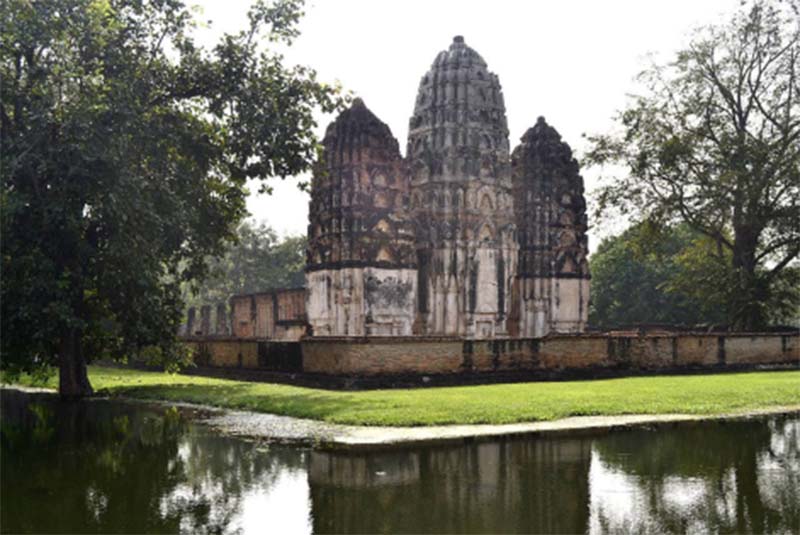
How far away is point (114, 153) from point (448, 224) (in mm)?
15351

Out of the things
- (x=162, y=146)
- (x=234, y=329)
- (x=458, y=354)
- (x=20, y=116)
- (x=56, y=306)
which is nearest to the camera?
(x=56, y=306)

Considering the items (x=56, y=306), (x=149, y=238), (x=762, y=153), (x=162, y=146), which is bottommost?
(x=56, y=306)

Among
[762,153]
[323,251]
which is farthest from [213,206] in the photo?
[762,153]

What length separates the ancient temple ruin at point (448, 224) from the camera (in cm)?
2730

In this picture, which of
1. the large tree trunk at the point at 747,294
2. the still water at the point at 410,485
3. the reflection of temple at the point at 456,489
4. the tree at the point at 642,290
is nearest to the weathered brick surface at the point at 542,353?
the large tree trunk at the point at 747,294

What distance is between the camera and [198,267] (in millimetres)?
21656

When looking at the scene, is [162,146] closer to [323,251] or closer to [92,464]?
[92,464]

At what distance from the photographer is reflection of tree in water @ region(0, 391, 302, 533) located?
685cm

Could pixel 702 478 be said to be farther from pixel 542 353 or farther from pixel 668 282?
pixel 668 282

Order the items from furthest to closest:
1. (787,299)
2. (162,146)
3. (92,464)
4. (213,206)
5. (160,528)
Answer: (787,299), (213,206), (162,146), (92,464), (160,528)

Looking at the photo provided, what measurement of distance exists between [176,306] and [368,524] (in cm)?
1333

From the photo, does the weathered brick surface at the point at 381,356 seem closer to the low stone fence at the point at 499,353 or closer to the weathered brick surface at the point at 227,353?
the low stone fence at the point at 499,353

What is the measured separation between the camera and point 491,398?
15.0 m

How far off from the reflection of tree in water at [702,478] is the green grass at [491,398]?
75.2 inches
